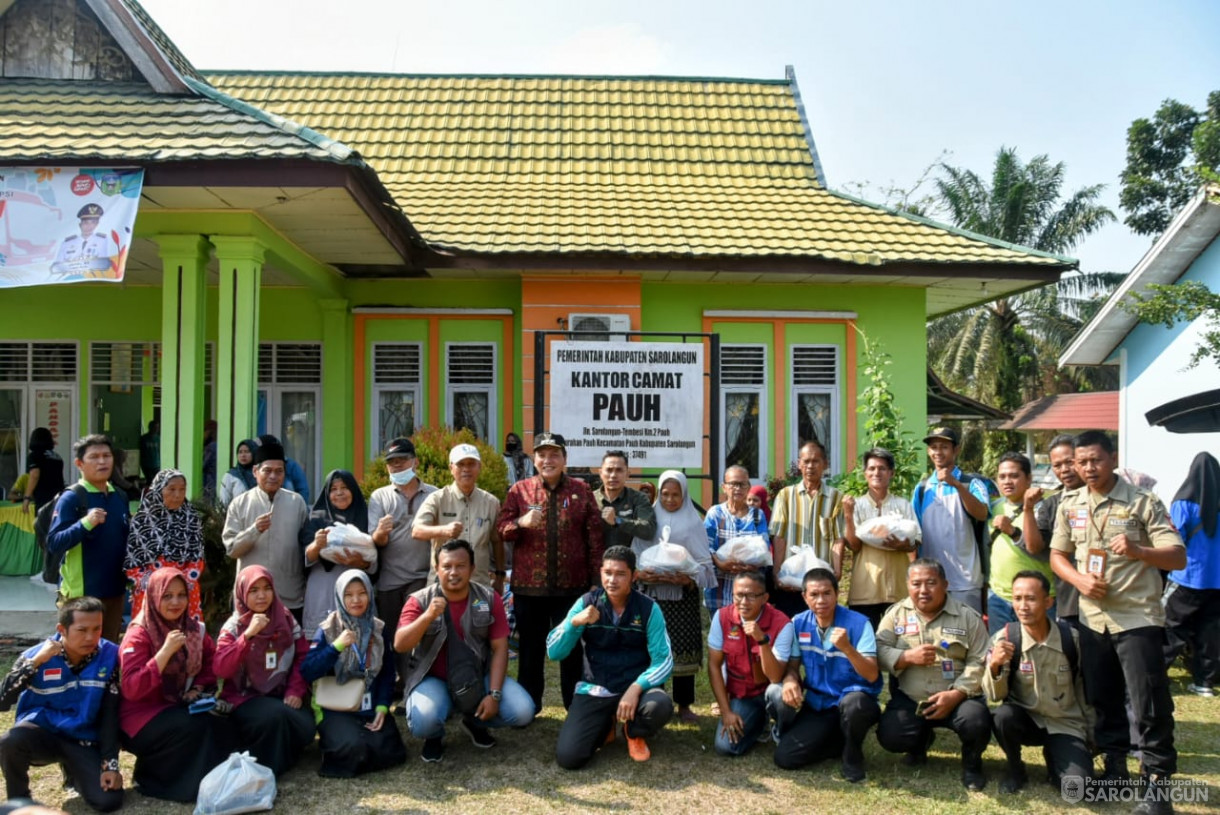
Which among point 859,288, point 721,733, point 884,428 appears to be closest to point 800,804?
point 721,733

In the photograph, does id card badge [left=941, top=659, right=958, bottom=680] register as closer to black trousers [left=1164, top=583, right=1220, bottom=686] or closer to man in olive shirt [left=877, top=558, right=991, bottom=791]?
man in olive shirt [left=877, top=558, right=991, bottom=791]

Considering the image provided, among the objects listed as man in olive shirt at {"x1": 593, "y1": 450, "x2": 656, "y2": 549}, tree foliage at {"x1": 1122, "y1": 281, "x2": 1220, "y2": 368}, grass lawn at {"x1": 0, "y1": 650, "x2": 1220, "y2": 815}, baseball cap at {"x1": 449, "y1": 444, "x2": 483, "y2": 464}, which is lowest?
grass lawn at {"x1": 0, "y1": 650, "x2": 1220, "y2": 815}

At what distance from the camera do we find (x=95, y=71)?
8.11 m

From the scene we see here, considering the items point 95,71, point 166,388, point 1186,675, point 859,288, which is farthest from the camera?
point 859,288

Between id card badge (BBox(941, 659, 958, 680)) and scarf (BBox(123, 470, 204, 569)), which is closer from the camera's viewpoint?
id card badge (BBox(941, 659, 958, 680))

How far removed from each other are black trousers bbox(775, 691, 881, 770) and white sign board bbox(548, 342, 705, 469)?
3023 mm

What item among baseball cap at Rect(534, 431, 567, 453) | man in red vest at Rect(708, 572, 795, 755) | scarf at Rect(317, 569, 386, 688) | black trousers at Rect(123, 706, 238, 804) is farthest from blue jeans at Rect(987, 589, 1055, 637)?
black trousers at Rect(123, 706, 238, 804)

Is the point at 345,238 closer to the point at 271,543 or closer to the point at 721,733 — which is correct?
the point at 271,543

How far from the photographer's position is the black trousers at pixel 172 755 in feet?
14.6

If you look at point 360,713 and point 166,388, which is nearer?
point 360,713

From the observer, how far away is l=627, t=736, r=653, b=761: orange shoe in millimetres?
4867

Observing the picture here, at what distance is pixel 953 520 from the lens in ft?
18.9

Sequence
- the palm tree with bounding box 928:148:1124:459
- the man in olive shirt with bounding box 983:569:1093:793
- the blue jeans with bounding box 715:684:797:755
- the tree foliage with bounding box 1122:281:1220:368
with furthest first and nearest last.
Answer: the palm tree with bounding box 928:148:1124:459
the tree foliage with bounding box 1122:281:1220:368
the blue jeans with bounding box 715:684:797:755
the man in olive shirt with bounding box 983:569:1093:793

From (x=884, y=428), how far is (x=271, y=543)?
6.24m
